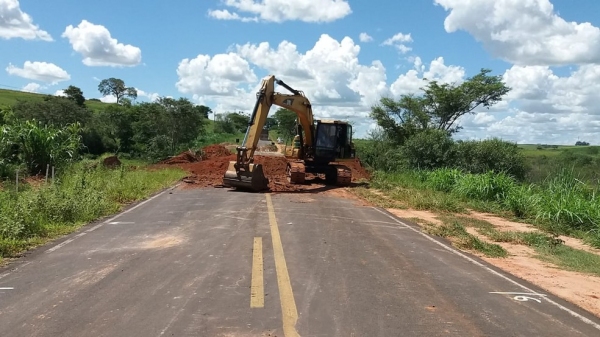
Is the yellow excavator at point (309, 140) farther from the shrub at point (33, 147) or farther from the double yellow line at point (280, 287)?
the double yellow line at point (280, 287)

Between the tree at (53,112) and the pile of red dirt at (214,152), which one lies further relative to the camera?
the tree at (53,112)

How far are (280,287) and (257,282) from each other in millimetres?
373

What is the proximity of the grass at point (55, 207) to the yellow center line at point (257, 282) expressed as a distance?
3.98 m

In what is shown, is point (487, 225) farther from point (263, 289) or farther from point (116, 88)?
point (116, 88)

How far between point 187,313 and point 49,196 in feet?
27.5

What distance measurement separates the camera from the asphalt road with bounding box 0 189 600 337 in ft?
18.1

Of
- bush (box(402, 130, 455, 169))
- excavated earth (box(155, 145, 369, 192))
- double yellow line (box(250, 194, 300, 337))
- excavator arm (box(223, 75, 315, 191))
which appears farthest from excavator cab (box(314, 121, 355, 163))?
double yellow line (box(250, 194, 300, 337))

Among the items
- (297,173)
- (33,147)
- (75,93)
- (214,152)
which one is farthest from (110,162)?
(75,93)

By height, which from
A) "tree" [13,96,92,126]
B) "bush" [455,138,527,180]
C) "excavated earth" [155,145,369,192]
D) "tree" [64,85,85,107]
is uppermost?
"tree" [64,85,85,107]

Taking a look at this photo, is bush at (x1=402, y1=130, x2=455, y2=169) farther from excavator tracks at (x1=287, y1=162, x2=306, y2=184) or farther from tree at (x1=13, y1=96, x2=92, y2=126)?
tree at (x1=13, y1=96, x2=92, y2=126)

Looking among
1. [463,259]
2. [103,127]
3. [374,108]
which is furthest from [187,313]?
[103,127]

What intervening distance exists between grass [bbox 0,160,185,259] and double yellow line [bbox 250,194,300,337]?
4.05m

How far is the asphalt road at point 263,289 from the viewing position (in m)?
5.53

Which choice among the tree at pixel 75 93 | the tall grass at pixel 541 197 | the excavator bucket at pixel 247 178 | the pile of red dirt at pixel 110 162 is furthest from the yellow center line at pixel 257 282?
the tree at pixel 75 93
